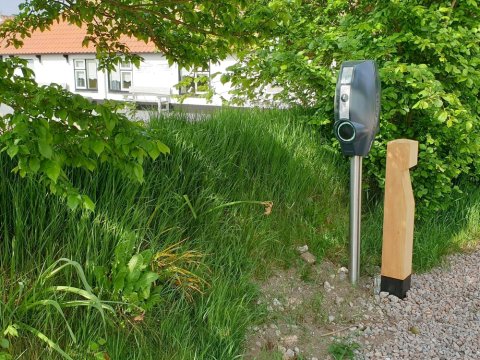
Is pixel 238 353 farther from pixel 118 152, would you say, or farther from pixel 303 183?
pixel 303 183

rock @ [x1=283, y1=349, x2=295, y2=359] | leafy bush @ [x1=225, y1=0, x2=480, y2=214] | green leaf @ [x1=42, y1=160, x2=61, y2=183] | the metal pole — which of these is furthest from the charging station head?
green leaf @ [x1=42, y1=160, x2=61, y2=183]

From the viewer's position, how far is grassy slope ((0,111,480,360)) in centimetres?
274

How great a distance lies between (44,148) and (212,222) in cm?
190

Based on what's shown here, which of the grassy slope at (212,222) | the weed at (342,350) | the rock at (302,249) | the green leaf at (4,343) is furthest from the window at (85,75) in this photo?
the green leaf at (4,343)

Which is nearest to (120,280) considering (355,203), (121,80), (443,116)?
(355,203)

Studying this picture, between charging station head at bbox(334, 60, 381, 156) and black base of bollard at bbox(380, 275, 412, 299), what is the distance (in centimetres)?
94

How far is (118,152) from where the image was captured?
7.62 feet

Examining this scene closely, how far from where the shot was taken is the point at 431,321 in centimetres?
358

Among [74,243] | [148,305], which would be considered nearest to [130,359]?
[148,305]

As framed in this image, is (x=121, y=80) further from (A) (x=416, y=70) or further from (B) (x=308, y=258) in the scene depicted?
(B) (x=308, y=258)

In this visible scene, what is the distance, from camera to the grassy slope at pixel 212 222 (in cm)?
274

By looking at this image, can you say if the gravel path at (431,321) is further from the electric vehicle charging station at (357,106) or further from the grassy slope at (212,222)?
the electric vehicle charging station at (357,106)

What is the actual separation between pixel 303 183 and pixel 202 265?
1.62m

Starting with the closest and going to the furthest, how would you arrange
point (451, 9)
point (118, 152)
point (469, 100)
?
1. point (118, 152)
2. point (451, 9)
3. point (469, 100)
